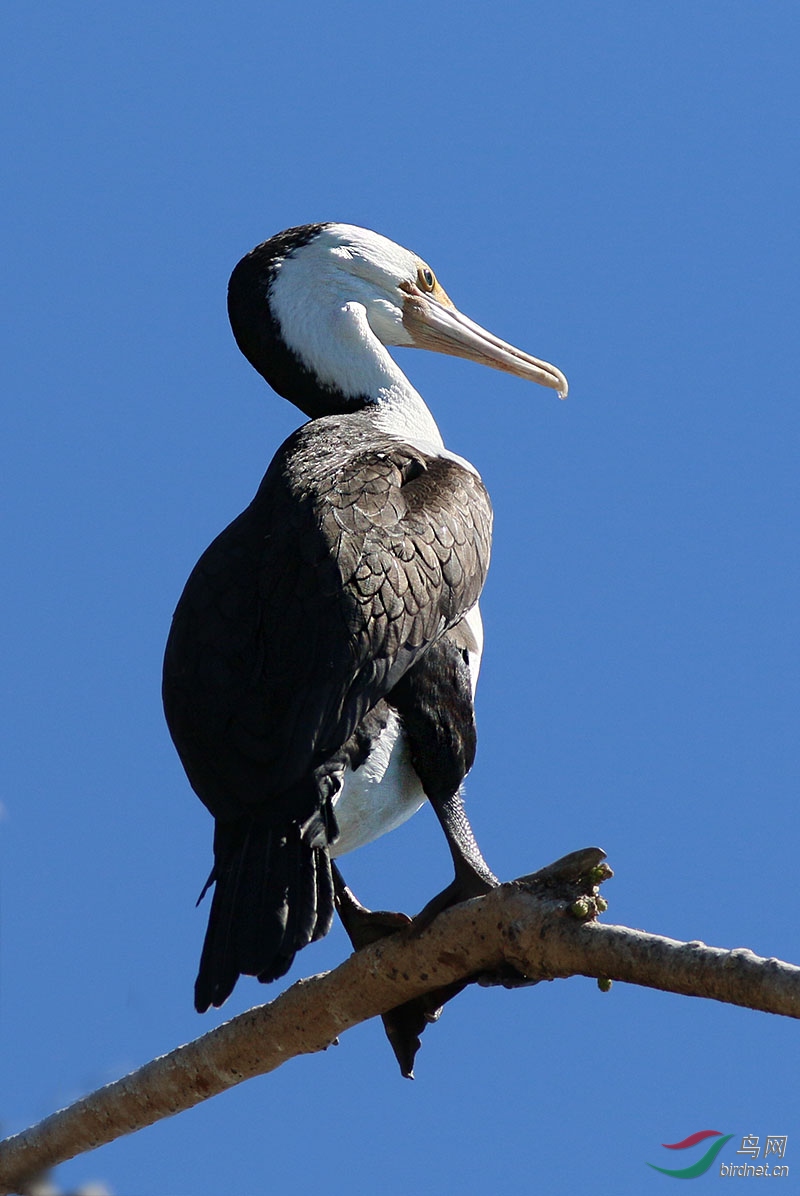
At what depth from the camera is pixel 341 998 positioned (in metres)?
4.62

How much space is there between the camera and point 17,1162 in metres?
4.73

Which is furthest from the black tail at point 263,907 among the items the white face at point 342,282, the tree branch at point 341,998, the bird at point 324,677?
the white face at point 342,282

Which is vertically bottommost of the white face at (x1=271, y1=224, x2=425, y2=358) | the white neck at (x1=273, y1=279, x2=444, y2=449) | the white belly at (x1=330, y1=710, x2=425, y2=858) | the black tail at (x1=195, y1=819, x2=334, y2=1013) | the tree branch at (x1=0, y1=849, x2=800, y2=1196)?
the tree branch at (x1=0, y1=849, x2=800, y2=1196)

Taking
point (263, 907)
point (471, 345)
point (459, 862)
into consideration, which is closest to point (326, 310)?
point (471, 345)

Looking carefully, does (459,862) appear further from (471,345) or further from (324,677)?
(471,345)

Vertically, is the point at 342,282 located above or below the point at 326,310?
above

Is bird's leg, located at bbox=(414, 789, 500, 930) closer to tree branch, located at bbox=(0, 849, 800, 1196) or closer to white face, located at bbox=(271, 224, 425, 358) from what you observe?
tree branch, located at bbox=(0, 849, 800, 1196)

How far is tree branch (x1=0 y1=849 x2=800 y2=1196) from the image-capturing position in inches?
169

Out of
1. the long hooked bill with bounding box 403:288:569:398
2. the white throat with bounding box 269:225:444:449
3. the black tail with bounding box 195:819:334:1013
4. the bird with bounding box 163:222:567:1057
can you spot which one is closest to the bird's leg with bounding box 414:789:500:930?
the bird with bounding box 163:222:567:1057

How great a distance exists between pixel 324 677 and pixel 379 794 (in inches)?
22.3

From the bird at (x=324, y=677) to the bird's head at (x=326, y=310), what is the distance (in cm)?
35

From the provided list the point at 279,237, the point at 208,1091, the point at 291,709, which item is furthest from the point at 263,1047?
the point at 279,237

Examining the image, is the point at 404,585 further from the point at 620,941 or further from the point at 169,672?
the point at 620,941

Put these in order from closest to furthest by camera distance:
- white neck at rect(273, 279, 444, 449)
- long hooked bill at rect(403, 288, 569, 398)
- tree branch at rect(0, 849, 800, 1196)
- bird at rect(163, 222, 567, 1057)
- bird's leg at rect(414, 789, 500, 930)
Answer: tree branch at rect(0, 849, 800, 1196)
bird at rect(163, 222, 567, 1057)
bird's leg at rect(414, 789, 500, 930)
white neck at rect(273, 279, 444, 449)
long hooked bill at rect(403, 288, 569, 398)
